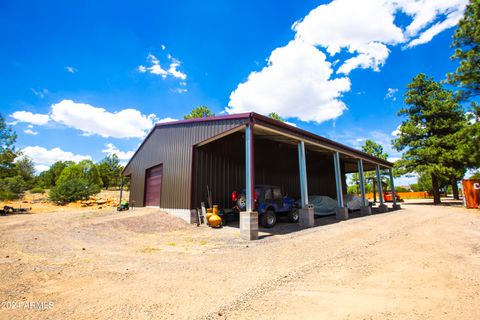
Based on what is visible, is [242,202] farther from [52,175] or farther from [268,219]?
[52,175]

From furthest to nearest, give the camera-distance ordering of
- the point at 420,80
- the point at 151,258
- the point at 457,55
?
the point at 420,80
the point at 457,55
the point at 151,258

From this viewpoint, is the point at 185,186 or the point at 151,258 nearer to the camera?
the point at 151,258

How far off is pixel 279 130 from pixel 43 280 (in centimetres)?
914

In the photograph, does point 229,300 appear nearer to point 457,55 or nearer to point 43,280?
point 43,280

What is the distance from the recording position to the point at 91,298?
3.51 metres

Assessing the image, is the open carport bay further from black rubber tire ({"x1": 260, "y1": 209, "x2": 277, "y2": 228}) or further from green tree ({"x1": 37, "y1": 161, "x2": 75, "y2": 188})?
green tree ({"x1": 37, "y1": 161, "x2": 75, "y2": 188})

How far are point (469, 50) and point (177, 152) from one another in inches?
800

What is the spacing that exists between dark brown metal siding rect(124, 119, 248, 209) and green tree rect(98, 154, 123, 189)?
44311 mm

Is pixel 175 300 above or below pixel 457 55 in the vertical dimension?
below

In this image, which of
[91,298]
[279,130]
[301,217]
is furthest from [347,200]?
[91,298]

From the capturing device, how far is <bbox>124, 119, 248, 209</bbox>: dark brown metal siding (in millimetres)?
11553

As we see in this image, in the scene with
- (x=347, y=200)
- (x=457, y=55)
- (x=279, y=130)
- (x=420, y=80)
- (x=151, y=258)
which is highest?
(x=420, y=80)

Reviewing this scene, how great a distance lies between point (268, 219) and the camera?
33.7ft

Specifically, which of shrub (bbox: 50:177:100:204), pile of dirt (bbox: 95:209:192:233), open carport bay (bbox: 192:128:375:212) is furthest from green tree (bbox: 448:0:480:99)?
shrub (bbox: 50:177:100:204)
